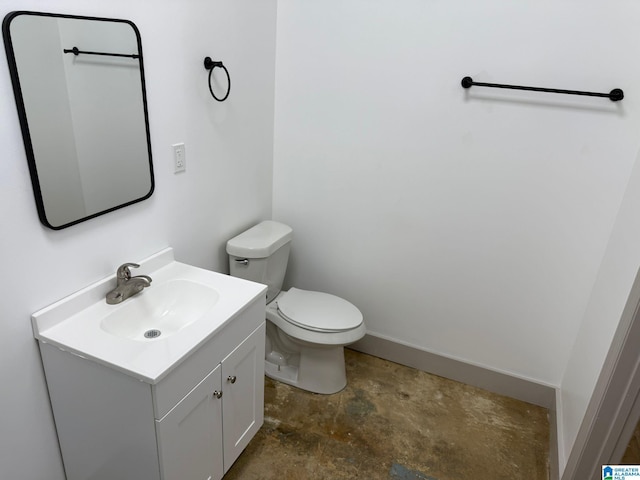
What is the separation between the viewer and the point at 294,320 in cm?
216

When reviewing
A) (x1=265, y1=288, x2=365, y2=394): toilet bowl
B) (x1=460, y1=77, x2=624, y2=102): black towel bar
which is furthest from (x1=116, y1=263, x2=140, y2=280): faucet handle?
(x1=460, y1=77, x2=624, y2=102): black towel bar

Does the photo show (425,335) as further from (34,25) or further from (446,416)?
(34,25)

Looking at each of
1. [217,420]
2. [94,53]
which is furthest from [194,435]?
[94,53]

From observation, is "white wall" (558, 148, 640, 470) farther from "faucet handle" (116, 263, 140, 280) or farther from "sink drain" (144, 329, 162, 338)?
"faucet handle" (116, 263, 140, 280)

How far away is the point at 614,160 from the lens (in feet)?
5.98

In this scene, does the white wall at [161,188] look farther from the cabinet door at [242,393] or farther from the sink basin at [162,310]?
the cabinet door at [242,393]

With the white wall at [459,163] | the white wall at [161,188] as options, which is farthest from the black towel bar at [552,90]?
the white wall at [161,188]

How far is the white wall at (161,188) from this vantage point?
125 centimetres

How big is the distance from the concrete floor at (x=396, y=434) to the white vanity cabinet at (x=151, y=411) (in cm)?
39

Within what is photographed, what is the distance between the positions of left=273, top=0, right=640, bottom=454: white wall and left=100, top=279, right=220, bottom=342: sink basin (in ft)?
3.14

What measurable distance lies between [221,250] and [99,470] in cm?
101

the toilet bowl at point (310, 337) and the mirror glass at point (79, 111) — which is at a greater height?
the mirror glass at point (79, 111)

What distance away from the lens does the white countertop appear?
124cm

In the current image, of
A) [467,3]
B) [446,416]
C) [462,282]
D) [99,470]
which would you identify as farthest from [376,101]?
[99,470]
